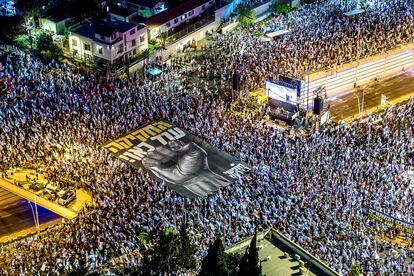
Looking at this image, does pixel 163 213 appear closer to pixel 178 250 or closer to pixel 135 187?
pixel 135 187

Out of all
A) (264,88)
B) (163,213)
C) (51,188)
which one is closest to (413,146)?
(264,88)

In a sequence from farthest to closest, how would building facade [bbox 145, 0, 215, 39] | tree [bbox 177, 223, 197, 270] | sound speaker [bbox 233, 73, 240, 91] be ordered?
building facade [bbox 145, 0, 215, 39] < sound speaker [bbox 233, 73, 240, 91] < tree [bbox 177, 223, 197, 270]

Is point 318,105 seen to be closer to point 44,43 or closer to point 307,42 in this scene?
point 307,42

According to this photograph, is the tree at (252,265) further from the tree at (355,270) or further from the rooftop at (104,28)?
the rooftop at (104,28)

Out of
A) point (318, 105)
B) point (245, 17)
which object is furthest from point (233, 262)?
point (245, 17)

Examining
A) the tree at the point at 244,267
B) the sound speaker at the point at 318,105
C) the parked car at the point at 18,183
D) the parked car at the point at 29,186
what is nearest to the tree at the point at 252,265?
the tree at the point at 244,267

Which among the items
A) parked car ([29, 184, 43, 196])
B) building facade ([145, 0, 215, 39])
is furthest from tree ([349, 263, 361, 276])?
building facade ([145, 0, 215, 39])

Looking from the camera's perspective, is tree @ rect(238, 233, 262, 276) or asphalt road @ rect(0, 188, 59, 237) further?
asphalt road @ rect(0, 188, 59, 237)

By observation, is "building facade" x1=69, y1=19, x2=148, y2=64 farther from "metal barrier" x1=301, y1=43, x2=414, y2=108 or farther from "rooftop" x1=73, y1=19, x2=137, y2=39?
"metal barrier" x1=301, y1=43, x2=414, y2=108
